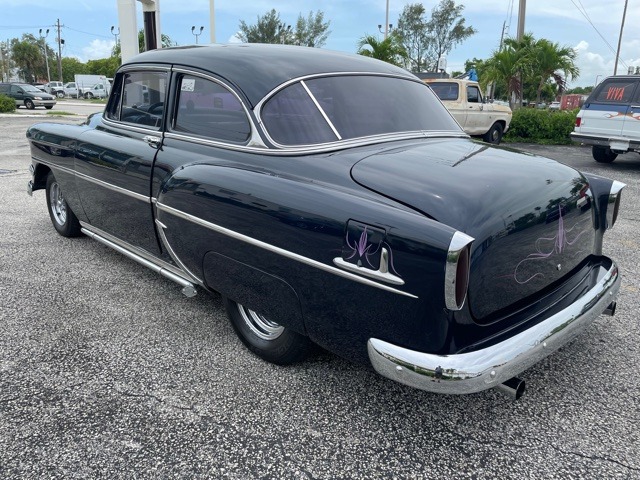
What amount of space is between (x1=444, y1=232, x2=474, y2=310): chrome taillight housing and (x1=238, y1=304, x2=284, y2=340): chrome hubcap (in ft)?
3.87

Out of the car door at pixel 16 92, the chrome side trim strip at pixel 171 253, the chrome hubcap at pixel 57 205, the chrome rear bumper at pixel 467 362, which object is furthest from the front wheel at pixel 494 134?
the car door at pixel 16 92

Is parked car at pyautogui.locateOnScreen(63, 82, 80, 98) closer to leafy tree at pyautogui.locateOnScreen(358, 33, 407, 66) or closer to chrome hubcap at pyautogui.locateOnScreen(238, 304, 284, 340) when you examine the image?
leafy tree at pyautogui.locateOnScreen(358, 33, 407, 66)

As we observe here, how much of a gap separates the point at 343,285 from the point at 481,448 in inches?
37.2

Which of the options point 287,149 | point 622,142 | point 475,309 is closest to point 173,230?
point 287,149

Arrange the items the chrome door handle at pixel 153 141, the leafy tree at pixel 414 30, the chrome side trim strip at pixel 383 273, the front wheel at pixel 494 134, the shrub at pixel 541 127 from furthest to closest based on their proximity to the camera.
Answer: the leafy tree at pixel 414 30, the shrub at pixel 541 127, the front wheel at pixel 494 134, the chrome door handle at pixel 153 141, the chrome side trim strip at pixel 383 273

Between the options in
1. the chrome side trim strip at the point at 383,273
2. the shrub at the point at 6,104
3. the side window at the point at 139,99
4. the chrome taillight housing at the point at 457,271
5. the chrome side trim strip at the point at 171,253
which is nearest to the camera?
the chrome taillight housing at the point at 457,271

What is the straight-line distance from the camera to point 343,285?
2.16m

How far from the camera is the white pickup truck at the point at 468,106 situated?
13.0 m

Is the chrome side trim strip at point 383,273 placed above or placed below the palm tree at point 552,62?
below

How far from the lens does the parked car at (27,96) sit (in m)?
28.7

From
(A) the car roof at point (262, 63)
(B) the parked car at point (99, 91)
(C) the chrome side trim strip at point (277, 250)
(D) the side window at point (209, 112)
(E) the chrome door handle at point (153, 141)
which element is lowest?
(C) the chrome side trim strip at point (277, 250)

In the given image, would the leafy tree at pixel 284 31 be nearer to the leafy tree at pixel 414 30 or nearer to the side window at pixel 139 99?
the leafy tree at pixel 414 30

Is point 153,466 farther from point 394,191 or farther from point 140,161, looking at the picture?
point 140,161

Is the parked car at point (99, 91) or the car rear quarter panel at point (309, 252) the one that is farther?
the parked car at point (99, 91)
